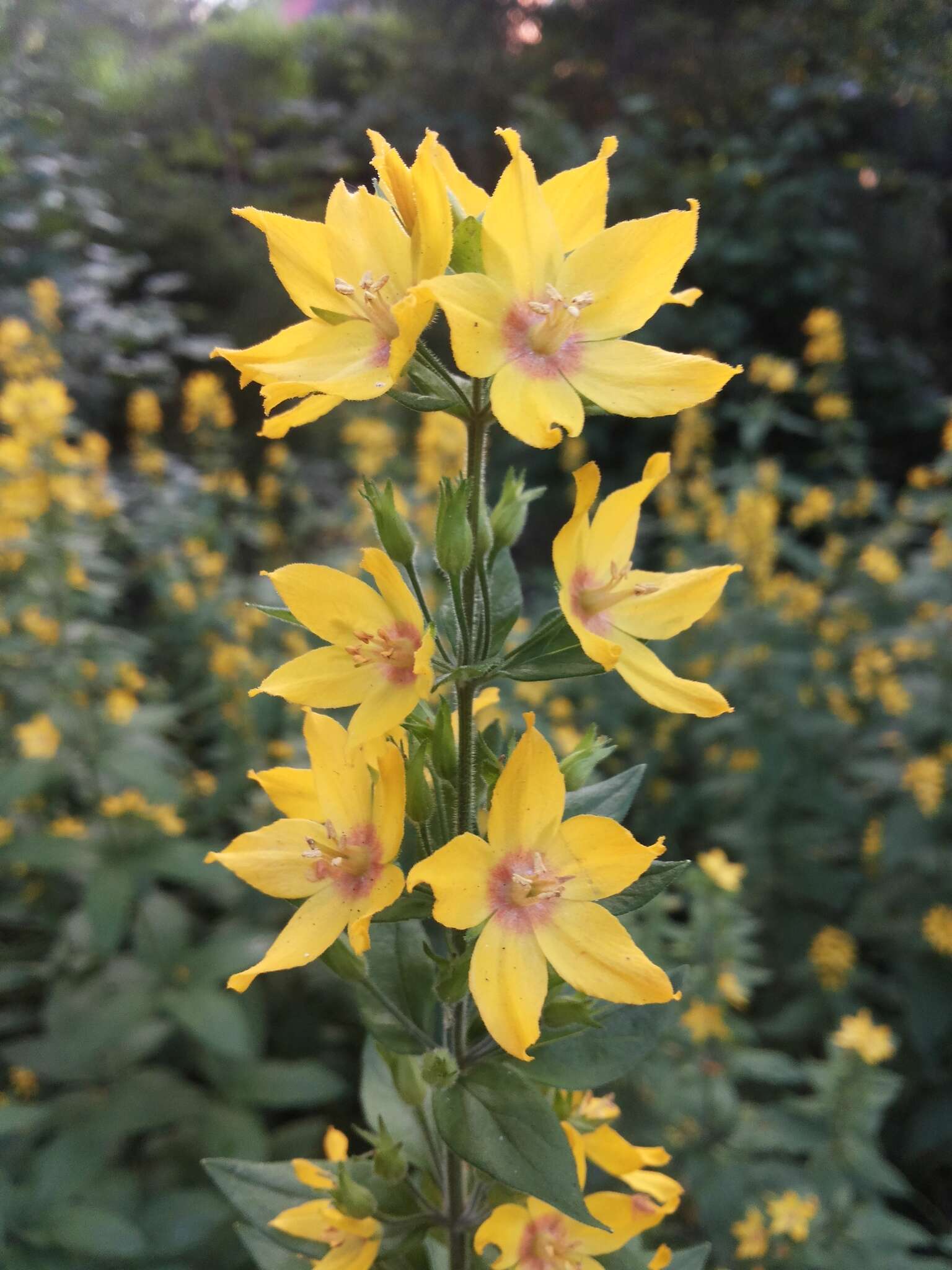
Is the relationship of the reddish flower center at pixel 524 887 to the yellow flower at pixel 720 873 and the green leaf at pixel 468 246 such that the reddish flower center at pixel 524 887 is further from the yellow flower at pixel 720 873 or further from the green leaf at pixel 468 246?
the yellow flower at pixel 720 873

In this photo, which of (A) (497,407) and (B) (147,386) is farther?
(B) (147,386)

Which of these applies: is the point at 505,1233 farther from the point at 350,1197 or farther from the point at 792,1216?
the point at 792,1216

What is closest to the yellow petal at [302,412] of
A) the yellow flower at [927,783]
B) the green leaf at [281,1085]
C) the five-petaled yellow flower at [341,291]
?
the five-petaled yellow flower at [341,291]

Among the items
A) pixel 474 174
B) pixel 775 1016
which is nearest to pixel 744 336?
pixel 474 174

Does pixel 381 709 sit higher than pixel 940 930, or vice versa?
pixel 381 709

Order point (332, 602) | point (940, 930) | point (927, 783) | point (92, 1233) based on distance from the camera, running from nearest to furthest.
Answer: point (332, 602)
point (92, 1233)
point (940, 930)
point (927, 783)

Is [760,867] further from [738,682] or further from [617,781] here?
[617,781]

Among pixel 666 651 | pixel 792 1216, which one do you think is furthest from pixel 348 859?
pixel 666 651
